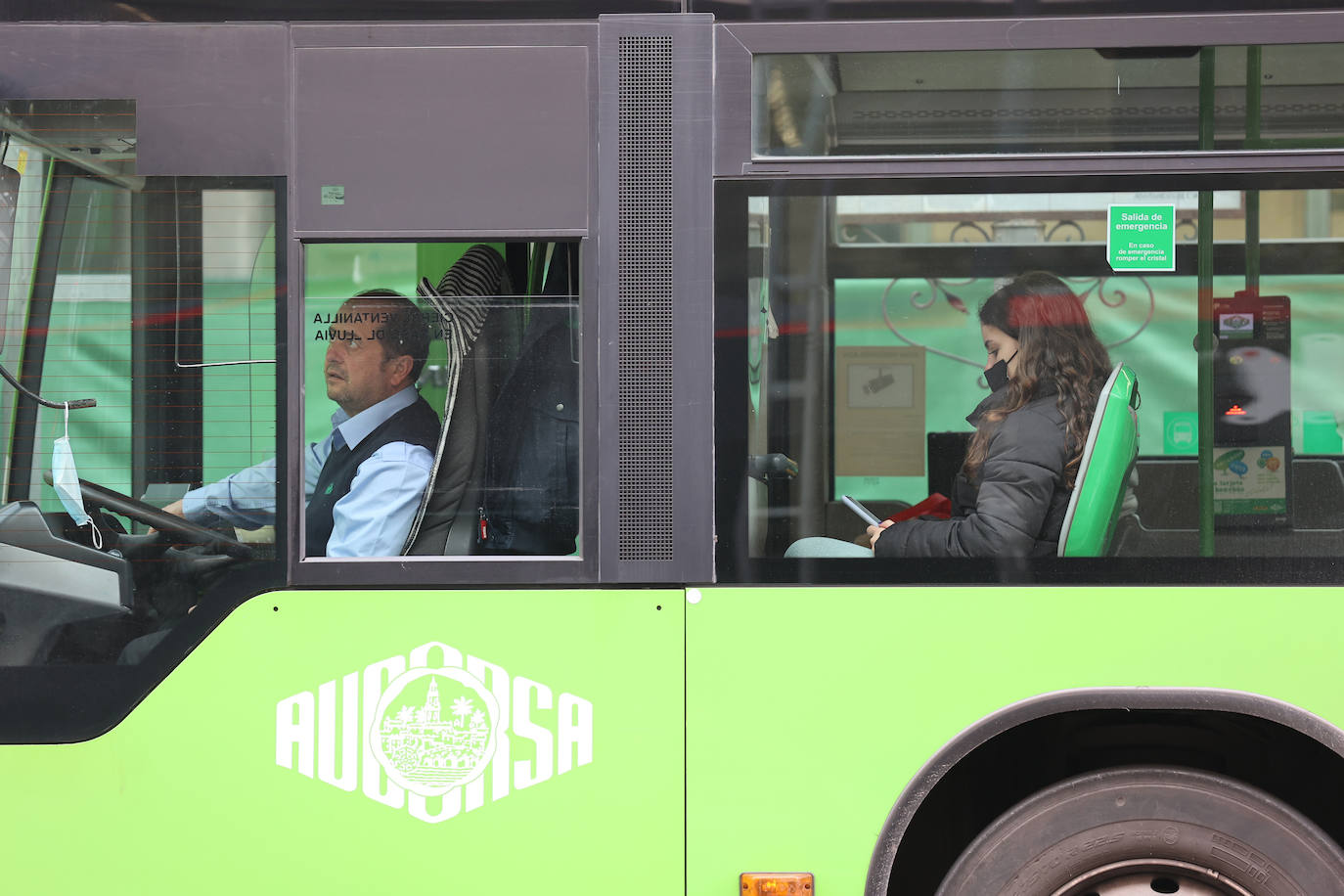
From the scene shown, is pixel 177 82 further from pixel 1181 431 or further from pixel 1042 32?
pixel 1181 431

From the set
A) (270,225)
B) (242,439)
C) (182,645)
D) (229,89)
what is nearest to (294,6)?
(229,89)

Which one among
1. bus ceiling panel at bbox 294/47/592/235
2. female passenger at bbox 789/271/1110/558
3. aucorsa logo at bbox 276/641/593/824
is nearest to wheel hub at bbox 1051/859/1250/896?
female passenger at bbox 789/271/1110/558

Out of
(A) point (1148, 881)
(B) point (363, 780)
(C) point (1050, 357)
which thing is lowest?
(A) point (1148, 881)

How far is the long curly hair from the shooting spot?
8.98ft

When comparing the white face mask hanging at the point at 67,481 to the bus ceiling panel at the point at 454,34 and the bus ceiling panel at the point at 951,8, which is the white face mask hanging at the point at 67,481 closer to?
the bus ceiling panel at the point at 454,34

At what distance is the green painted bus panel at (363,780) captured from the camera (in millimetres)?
2615

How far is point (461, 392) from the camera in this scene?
2.71m

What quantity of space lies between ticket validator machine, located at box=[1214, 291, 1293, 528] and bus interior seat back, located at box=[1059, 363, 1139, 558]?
20 cm

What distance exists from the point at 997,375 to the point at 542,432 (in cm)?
110

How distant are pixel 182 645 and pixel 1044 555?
1970 mm

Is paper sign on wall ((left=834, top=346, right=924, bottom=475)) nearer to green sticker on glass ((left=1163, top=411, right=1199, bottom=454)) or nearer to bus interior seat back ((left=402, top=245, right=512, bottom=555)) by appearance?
green sticker on glass ((left=1163, top=411, right=1199, bottom=454))

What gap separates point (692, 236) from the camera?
104 inches

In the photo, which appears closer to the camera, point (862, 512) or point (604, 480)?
point (604, 480)

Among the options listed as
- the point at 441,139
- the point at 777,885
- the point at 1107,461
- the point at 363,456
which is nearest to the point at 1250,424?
the point at 1107,461
